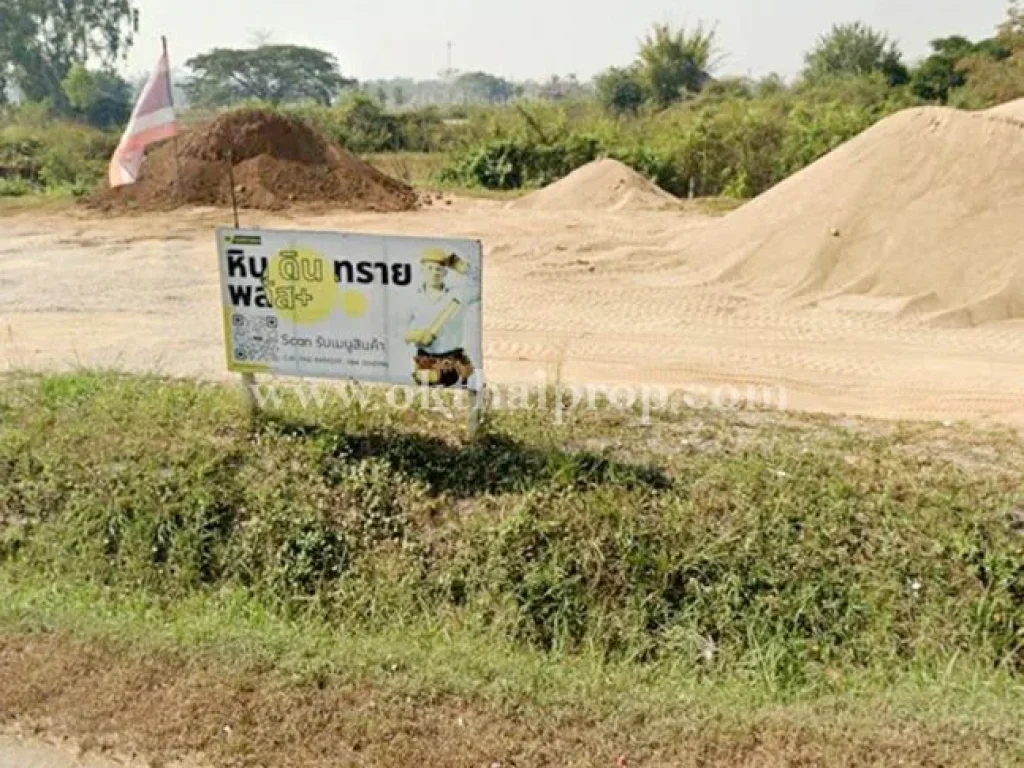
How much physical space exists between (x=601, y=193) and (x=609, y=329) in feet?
36.2

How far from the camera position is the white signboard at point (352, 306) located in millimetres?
4484

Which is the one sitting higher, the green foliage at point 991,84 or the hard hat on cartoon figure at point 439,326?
the green foliage at point 991,84

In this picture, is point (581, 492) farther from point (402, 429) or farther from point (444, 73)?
point (444, 73)

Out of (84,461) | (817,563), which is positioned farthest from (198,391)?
(817,563)

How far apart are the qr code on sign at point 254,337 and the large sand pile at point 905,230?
6.94m

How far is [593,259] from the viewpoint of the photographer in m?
12.5

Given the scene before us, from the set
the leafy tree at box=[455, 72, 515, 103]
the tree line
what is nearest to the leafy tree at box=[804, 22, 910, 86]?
the tree line

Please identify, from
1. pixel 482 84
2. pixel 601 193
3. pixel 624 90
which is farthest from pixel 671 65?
pixel 482 84

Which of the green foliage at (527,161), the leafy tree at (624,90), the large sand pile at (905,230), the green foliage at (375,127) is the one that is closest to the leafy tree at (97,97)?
the green foliage at (375,127)

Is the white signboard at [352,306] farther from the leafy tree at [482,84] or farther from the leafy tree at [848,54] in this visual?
the leafy tree at [482,84]

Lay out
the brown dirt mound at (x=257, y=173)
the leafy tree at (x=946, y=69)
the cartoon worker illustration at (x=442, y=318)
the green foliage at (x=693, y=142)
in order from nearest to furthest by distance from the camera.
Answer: the cartoon worker illustration at (x=442, y=318), the brown dirt mound at (x=257, y=173), the green foliage at (x=693, y=142), the leafy tree at (x=946, y=69)

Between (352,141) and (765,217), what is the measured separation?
2210cm

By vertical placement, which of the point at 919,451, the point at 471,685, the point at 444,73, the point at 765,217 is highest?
the point at 444,73

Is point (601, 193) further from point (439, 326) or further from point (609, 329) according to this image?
point (439, 326)
